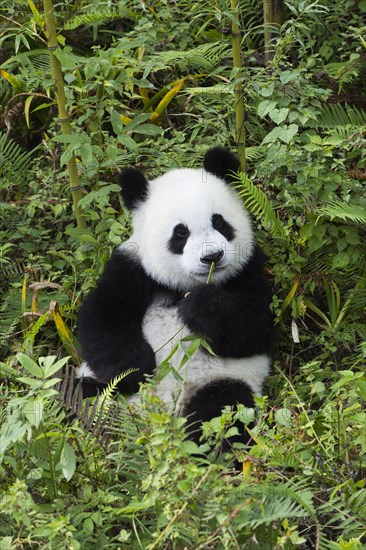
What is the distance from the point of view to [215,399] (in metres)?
4.83

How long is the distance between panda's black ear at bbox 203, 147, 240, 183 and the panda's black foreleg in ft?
3.88

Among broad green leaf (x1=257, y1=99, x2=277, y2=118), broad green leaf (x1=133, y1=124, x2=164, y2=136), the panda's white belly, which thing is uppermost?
broad green leaf (x1=257, y1=99, x2=277, y2=118)

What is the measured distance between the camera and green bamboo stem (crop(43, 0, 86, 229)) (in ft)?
17.7

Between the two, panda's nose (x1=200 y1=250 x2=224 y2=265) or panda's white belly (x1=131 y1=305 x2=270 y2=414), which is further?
panda's white belly (x1=131 y1=305 x2=270 y2=414)

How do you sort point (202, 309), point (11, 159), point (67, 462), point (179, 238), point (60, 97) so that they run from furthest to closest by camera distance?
1. point (11, 159)
2. point (60, 97)
3. point (179, 238)
4. point (202, 309)
5. point (67, 462)

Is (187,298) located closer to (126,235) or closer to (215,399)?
(215,399)

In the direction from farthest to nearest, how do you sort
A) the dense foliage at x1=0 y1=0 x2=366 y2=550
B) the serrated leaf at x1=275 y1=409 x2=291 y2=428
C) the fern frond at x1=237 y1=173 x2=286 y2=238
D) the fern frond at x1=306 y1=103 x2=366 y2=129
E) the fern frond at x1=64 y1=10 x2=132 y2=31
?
the fern frond at x1=64 y1=10 x2=132 y2=31
the fern frond at x1=306 y1=103 x2=366 y2=129
the fern frond at x1=237 y1=173 x2=286 y2=238
the serrated leaf at x1=275 y1=409 x2=291 y2=428
the dense foliage at x1=0 y1=0 x2=366 y2=550

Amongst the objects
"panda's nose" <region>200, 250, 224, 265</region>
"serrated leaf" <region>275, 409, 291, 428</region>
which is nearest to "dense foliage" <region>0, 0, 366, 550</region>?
"serrated leaf" <region>275, 409, 291, 428</region>

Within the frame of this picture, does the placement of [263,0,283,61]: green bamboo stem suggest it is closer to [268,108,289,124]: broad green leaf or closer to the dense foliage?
the dense foliage

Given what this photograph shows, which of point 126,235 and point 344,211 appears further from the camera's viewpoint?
point 126,235

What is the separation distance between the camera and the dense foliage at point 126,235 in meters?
3.34

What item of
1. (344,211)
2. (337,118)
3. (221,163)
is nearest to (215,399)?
(344,211)

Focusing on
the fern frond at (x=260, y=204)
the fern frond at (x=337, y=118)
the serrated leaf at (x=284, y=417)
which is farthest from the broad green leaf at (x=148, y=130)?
the serrated leaf at (x=284, y=417)

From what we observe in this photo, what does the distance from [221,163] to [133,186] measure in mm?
522
